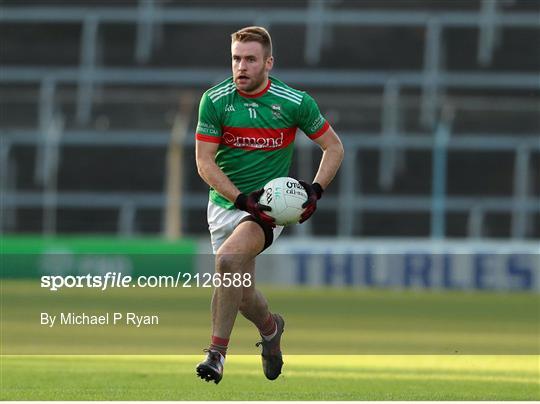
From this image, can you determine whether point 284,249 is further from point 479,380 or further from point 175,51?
point 479,380

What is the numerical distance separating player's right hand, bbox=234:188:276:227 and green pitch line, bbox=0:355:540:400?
44.5 inches

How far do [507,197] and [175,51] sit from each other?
31.1 feet

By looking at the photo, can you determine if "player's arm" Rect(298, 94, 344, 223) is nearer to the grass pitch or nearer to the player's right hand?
the player's right hand

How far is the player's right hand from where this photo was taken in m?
7.72

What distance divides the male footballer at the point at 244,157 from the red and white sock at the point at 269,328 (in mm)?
257

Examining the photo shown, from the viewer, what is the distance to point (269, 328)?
8.60 meters

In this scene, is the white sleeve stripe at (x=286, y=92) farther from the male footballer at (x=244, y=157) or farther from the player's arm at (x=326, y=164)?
the player's arm at (x=326, y=164)

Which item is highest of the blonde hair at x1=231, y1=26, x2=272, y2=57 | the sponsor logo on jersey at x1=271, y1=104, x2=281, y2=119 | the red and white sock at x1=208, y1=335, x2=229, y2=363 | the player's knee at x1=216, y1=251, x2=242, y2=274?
the blonde hair at x1=231, y1=26, x2=272, y2=57

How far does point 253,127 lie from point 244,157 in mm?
194

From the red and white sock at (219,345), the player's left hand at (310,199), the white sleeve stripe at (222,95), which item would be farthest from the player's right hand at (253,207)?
the red and white sock at (219,345)

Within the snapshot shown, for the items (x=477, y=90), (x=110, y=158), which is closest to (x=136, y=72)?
(x=110, y=158)

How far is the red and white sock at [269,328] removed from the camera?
8570mm

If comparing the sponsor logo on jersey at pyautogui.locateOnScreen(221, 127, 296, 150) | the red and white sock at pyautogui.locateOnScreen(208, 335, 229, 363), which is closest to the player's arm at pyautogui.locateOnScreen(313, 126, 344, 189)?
the sponsor logo on jersey at pyautogui.locateOnScreen(221, 127, 296, 150)

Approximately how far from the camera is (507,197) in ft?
97.0
